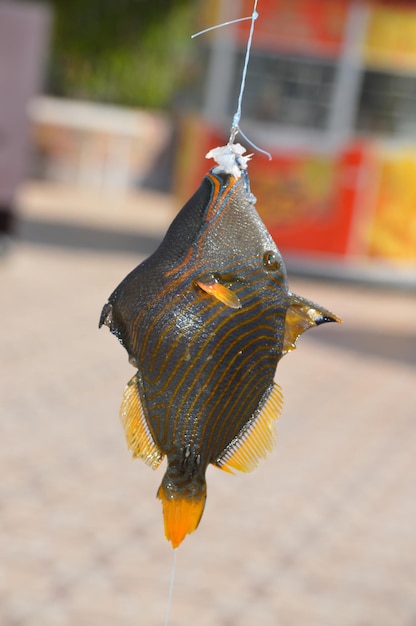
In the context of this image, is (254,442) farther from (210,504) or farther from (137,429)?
(210,504)

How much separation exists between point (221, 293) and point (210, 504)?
4.37 m

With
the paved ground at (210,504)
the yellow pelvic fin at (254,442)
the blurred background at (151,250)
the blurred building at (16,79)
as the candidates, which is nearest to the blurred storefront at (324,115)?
the blurred background at (151,250)

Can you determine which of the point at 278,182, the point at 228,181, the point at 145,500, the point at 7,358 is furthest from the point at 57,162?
the point at 228,181

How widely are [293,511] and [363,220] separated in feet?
22.8

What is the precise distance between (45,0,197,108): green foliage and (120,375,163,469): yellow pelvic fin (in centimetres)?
1978

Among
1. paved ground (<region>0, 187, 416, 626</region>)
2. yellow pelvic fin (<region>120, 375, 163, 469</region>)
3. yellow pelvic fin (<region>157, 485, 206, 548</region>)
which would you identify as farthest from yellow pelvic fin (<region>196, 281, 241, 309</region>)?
paved ground (<region>0, 187, 416, 626</region>)

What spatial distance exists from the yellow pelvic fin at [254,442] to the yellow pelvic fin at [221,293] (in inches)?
9.9

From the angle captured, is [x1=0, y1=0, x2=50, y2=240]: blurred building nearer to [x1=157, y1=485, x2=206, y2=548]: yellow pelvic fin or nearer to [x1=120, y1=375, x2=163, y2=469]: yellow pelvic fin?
[x1=120, y1=375, x2=163, y2=469]: yellow pelvic fin

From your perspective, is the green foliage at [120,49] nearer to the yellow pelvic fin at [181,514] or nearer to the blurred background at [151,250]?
the blurred background at [151,250]

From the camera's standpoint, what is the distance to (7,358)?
820 centimetres

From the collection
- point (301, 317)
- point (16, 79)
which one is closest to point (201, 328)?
point (301, 317)

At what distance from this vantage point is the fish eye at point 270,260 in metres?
1.84

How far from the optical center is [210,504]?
5.98 m

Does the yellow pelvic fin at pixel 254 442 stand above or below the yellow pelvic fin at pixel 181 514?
above
